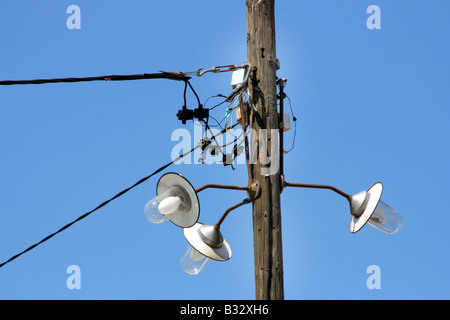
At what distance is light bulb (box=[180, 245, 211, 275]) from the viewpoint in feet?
28.2

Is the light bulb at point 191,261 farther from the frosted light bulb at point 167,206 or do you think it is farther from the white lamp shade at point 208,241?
the frosted light bulb at point 167,206

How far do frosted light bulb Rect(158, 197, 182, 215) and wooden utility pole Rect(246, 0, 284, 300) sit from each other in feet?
2.78

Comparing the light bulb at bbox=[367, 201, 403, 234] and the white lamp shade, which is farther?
the light bulb at bbox=[367, 201, 403, 234]

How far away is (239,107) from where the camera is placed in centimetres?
868

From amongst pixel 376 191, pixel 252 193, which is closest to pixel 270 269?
pixel 252 193

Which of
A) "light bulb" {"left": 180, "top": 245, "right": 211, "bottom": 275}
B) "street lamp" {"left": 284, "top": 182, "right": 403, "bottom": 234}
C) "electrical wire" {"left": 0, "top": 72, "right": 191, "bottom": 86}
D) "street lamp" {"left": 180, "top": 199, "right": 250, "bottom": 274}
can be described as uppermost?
"electrical wire" {"left": 0, "top": 72, "right": 191, "bottom": 86}

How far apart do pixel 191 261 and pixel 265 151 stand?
4.53 feet

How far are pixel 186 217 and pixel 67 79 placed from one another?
6.24 feet

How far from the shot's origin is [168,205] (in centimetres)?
796

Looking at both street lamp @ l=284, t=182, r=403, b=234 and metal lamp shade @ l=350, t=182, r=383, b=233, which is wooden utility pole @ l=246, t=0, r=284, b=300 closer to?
street lamp @ l=284, t=182, r=403, b=234

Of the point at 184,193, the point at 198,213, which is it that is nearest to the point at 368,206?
the point at 198,213

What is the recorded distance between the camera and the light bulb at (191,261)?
8.59 m

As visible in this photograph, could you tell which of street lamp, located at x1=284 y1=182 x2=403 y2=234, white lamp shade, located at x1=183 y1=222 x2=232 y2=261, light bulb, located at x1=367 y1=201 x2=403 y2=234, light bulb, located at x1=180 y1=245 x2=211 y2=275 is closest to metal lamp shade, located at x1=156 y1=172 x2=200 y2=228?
white lamp shade, located at x1=183 y1=222 x2=232 y2=261

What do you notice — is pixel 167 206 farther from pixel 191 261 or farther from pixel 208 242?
pixel 191 261
